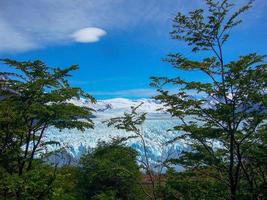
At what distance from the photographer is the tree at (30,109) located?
37.3ft

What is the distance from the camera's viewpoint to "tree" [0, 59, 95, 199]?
37.3 feet

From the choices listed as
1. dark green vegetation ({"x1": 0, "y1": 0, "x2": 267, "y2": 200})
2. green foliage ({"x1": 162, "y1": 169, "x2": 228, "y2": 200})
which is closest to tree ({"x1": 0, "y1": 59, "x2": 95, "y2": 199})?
dark green vegetation ({"x1": 0, "y1": 0, "x2": 267, "y2": 200})

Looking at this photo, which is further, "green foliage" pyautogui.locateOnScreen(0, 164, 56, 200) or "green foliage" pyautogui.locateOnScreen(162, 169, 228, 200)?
"green foliage" pyautogui.locateOnScreen(162, 169, 228, 200)

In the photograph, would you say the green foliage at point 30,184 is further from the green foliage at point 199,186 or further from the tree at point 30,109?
the green foliage at point 199,186

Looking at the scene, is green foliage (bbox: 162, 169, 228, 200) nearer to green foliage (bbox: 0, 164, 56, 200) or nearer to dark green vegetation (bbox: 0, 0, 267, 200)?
dark green vegetation (bbox: 0, 0, 267, 200)

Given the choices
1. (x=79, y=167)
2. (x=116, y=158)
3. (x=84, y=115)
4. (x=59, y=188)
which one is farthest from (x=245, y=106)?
(x=79, y=167)

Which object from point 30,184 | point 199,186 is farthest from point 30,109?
point 199,186

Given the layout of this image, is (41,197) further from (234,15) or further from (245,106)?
(234,15)

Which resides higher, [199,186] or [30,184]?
[199,186]

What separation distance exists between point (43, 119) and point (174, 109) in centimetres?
434

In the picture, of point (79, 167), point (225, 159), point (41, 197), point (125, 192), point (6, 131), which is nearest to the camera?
point (41, 197)

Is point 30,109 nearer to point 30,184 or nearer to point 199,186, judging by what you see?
point 30,184

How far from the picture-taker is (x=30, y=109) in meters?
11.0

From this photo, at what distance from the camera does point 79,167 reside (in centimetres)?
2967
